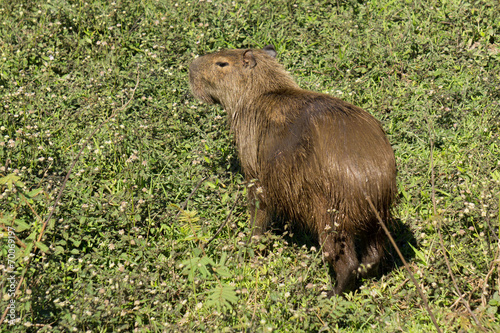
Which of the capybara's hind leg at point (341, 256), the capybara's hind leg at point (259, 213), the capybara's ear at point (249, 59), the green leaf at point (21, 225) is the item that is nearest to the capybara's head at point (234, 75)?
the capybara's ear at point (249, 59)

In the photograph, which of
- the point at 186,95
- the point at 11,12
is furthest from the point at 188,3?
the point at 11,12

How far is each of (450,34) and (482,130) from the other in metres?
1.34

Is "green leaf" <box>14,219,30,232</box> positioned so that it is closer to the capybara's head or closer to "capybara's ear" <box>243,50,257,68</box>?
the capybara's head

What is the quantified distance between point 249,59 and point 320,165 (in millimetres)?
1312

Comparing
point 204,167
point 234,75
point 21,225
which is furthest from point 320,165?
point 21,225

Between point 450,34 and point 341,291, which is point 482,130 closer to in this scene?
point 450,34

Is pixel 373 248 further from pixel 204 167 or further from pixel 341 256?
pixel 204 167

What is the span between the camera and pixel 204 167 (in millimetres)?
4621

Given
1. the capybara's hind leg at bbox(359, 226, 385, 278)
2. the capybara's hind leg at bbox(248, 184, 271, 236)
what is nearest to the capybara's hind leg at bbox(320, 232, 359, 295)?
the capybara's hind leg at bbox(359, 226, 385, 278)

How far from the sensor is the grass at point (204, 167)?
341 cm

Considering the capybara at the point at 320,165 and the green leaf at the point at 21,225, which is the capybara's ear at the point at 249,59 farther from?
the green leaf at the point at 21,225

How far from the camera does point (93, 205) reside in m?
4.06

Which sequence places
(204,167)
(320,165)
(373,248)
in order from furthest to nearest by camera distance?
(204,167), (373,248), (320,165)

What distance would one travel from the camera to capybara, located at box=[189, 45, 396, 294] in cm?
336
